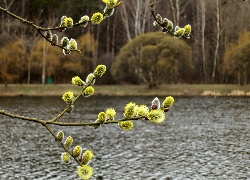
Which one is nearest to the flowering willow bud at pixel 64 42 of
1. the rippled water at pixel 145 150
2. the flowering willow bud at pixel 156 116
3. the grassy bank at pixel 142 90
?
the flowering willow bud at pixel 156 116

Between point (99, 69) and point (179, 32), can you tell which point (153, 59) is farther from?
point (99, 69)

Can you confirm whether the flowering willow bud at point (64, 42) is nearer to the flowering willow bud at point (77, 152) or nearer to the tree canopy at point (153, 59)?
the flowering willow bud at point (77, 152)

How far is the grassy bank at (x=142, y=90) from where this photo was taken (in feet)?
146

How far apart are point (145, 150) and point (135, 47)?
2966cm

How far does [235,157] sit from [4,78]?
34.6 meters

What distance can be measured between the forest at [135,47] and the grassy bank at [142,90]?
1192 mm

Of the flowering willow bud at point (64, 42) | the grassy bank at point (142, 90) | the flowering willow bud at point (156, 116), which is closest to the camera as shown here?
the flowering willow bud at point (156, 116)

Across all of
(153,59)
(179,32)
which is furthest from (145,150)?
(153,59)

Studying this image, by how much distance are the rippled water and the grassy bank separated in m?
17.3

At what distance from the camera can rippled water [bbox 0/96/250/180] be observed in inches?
544

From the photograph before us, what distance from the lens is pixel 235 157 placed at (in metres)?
15.8

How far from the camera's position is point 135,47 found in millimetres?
46406

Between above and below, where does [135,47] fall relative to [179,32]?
above

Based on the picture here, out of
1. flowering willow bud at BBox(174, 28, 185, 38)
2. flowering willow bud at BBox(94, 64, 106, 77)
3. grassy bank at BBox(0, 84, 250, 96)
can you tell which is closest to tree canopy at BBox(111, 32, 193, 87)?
grassy bank at BBox(0, 84, 250, 96)
